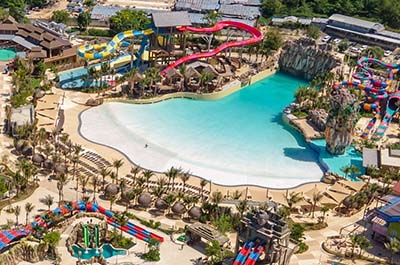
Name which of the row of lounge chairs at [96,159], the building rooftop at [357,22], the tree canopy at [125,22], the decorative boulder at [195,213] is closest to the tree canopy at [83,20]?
the tree canopy at [125,22]

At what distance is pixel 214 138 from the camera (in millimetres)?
81625

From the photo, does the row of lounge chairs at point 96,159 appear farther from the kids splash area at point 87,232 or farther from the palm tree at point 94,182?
the kids splash area at point 87,232

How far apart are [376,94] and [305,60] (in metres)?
21.3

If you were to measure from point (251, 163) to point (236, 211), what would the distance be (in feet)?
50.1

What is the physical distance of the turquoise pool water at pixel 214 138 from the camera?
2869 inches

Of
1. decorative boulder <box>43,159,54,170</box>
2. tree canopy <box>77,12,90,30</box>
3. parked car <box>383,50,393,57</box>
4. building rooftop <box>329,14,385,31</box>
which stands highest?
building rooftop <box>329,14,385,31</box>

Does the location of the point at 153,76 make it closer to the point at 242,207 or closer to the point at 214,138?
the point at 214,138

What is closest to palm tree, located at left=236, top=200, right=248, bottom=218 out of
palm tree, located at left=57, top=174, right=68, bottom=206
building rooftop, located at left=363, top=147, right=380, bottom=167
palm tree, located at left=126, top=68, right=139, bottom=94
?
palm tree, located at left=57, top=174, right=68, bottom=206

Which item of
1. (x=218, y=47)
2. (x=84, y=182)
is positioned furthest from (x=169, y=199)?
(x=218, y=47)

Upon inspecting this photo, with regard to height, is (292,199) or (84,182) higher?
(292,199)

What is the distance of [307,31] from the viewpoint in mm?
122375

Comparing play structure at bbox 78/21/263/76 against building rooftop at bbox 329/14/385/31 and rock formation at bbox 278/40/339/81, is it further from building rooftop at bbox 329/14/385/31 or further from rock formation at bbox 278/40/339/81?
building rooftop at bbox 329/14/385/31

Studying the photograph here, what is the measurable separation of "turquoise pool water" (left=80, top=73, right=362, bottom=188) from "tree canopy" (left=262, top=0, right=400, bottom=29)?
45.7 m

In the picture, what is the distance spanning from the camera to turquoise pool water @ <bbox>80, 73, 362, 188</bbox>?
2869 inches
